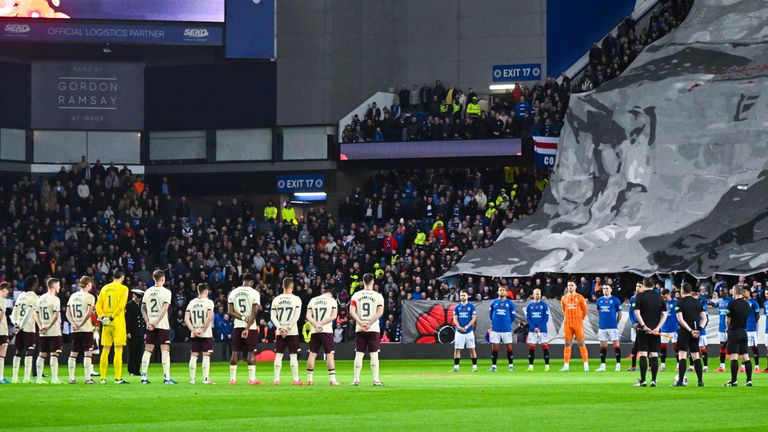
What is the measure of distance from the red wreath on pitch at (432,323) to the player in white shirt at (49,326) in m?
20.4

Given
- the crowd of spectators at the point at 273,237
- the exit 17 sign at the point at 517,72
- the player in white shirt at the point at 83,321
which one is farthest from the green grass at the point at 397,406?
the exit 17 sign at the point at 517,72

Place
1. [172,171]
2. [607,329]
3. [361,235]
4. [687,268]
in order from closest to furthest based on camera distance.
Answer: [607,329], [687,268], [361,235], [172,171]

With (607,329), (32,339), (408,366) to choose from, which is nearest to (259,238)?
(408,366)

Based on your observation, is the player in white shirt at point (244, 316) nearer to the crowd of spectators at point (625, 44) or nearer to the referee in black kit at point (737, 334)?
the referee in black kit at point (737, 334)

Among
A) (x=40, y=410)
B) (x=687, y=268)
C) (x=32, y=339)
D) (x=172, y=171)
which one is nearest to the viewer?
(x=40, y=410)

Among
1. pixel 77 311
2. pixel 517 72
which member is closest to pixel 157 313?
pixel 77 311

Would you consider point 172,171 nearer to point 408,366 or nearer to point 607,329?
point 408,366

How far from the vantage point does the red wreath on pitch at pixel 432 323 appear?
5034cm

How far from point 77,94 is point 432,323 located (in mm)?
22867

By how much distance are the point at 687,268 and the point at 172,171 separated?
26.1 meters

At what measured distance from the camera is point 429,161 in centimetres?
6197

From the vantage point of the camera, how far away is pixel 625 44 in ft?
193

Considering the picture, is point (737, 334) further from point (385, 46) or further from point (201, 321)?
point (385, 46)

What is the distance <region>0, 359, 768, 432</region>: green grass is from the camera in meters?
19.8
